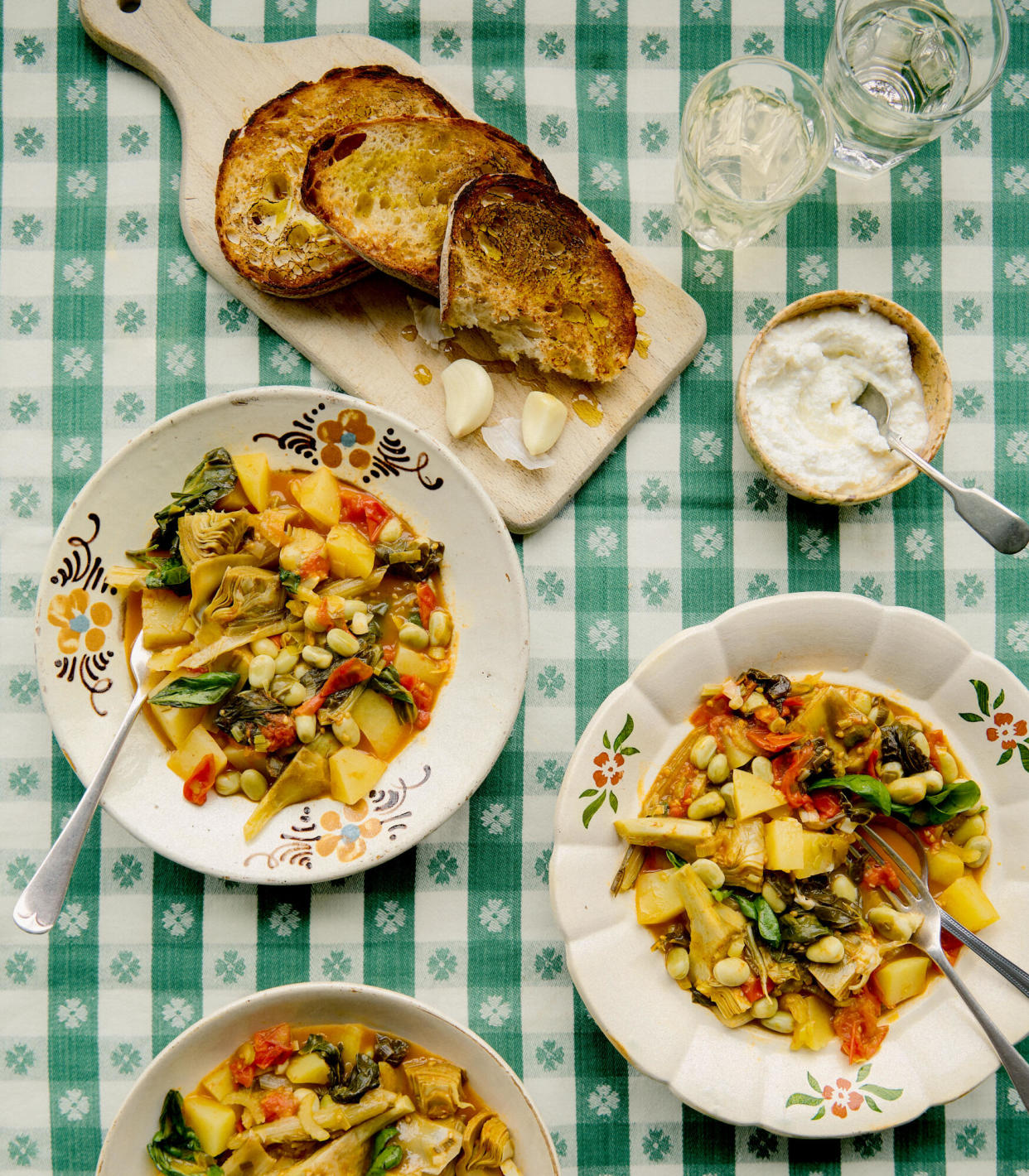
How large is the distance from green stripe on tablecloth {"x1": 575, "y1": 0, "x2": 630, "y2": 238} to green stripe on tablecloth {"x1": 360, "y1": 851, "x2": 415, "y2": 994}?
7.21 feet

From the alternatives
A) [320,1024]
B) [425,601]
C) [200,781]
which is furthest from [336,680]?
[320,1024]

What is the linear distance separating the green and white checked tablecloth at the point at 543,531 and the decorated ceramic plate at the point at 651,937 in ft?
1.03

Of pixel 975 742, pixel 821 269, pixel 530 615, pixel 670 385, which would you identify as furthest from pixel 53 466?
pixel 975 742

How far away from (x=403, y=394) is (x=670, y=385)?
851mm

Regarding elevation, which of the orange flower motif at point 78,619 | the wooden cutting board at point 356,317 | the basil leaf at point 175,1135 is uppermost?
the wooden cutting board at point 356,317

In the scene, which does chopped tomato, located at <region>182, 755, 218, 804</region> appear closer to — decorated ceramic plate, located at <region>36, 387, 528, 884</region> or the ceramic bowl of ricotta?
decorated ceramic plate, located at <region>36, 387, 528, 884</region>

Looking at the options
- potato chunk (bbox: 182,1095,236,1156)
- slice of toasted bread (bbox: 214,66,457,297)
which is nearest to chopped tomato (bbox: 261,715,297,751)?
potato chunk (bbox: 182,1095,236,1156)

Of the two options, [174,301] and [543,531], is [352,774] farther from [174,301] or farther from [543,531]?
[174,301]

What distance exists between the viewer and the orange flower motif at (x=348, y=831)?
2822 millimetres

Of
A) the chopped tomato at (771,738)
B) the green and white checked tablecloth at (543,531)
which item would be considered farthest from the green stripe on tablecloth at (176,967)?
the chopped tomato at (771,738)

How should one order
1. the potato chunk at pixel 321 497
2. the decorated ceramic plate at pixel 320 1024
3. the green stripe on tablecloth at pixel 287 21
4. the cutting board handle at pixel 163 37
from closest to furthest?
the decorated ceramic plate at pixel 320 1024 < the potato chunk at pixel 321 497 < the cutting board handle at pixel 163 37 < the green stripe on tablecloth at pixel 287 21

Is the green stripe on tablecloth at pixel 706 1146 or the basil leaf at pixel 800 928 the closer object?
the basil leaf at pixel 800 928

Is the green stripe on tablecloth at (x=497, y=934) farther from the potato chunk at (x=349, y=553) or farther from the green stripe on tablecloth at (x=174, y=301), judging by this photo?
the green stripe on tablecloth at (x=174, y=301)

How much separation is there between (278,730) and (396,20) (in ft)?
7.43
